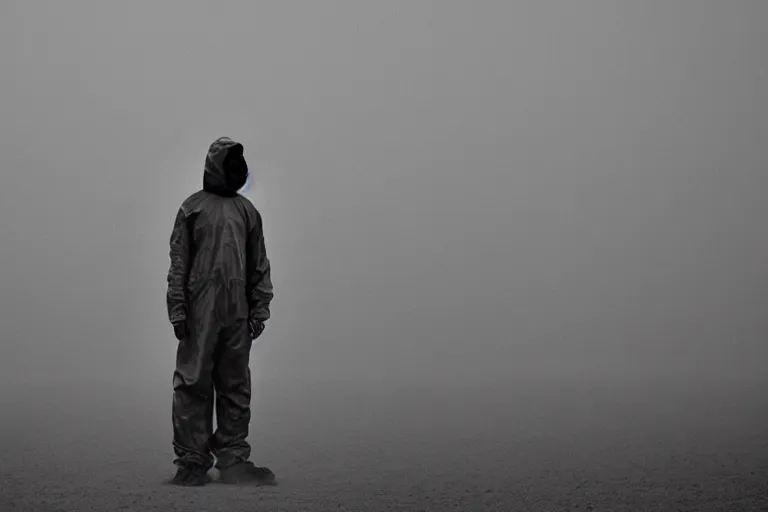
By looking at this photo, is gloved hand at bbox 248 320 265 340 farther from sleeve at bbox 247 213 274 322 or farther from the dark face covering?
the dark face covering

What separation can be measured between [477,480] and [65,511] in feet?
9.54

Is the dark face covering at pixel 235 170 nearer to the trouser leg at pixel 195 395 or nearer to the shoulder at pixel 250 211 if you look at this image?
the shoulder at pixel 250 211

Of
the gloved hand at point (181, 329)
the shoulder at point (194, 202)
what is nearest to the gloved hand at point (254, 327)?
the gloved hand at point (181, 329)

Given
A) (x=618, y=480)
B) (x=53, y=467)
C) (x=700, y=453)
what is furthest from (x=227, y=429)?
(x=700, y=453)

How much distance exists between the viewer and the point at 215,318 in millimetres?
6977

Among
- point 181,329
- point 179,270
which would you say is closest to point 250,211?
point 179,270

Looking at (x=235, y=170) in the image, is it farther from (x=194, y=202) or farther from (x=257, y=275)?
(x=257, y=275)

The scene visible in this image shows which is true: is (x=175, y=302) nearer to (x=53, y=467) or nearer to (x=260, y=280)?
(x=260, y=280)

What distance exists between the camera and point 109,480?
268 inches

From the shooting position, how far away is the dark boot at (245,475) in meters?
6.90

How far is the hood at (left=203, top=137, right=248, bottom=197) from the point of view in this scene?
7.15 m

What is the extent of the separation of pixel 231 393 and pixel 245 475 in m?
0.63

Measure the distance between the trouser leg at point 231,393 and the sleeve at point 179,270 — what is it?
392 mm

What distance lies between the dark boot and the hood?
2.07 metres
